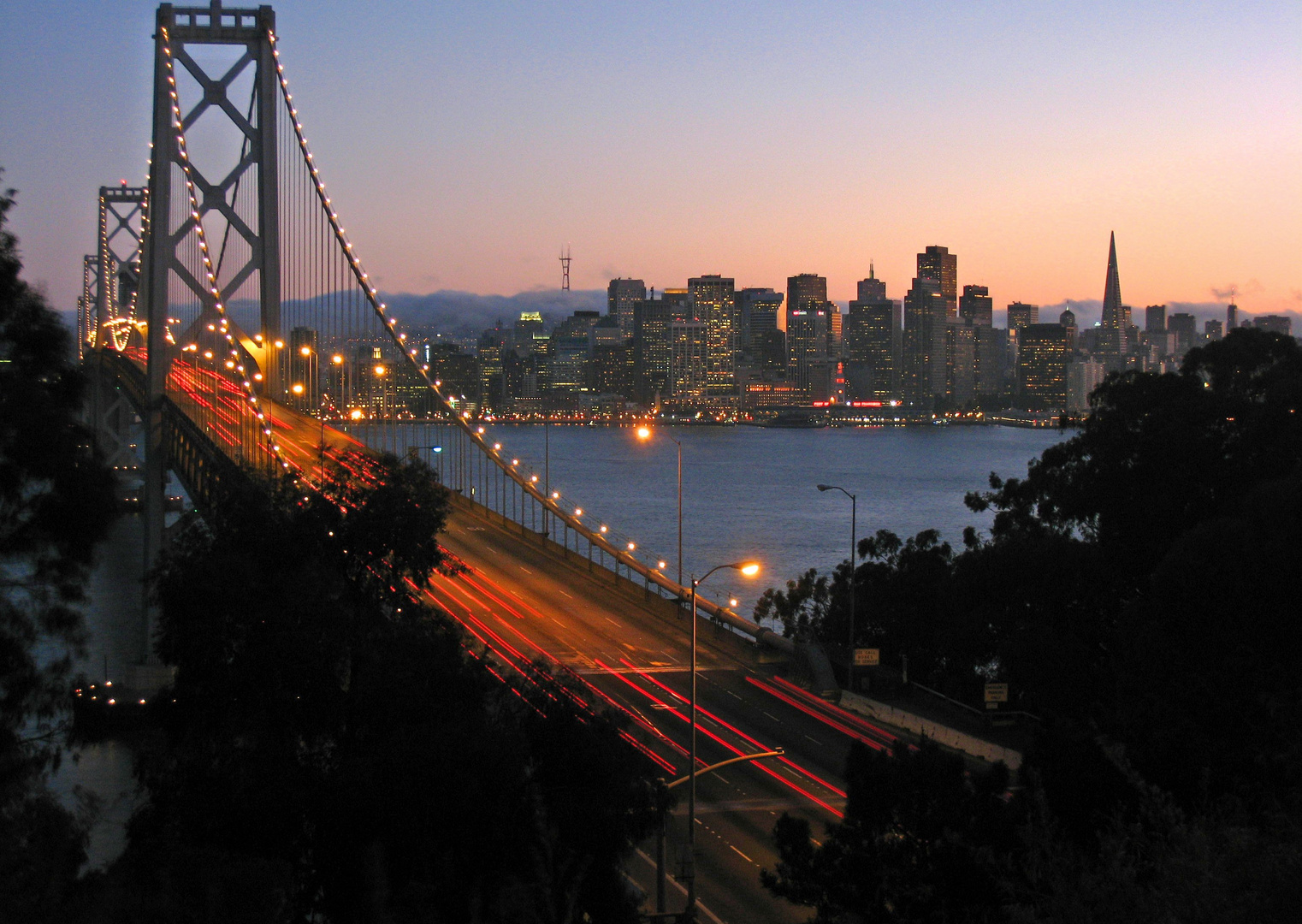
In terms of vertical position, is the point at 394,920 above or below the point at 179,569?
below

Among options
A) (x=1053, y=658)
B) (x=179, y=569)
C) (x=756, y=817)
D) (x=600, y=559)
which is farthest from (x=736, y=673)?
(x=600, y=559)

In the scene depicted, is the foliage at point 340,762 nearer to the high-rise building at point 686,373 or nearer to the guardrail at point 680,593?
the guardrail at point 680,593

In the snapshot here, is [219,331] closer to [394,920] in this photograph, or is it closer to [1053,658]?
[1053,658]

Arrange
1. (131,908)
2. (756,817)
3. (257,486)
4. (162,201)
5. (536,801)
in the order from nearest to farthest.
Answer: (131,908)
(536,801)
(257,486)
(756,817)
(162,201)

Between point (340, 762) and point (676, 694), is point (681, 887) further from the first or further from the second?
point (676, 694)

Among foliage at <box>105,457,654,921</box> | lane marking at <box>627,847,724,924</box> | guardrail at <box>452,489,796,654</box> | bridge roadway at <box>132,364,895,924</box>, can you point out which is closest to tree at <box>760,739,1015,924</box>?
foliage at <box>105,457,654,921</box>

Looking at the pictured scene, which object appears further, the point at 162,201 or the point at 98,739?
the point at 162,201

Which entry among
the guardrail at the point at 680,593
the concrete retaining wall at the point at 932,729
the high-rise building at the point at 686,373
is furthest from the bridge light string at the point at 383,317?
the high-rise building at the point at 686,373

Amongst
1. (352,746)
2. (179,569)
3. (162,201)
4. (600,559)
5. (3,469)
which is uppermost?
(162,201)
